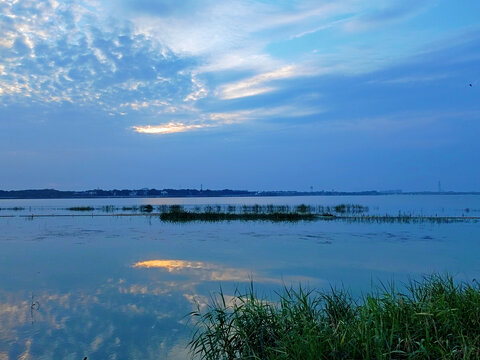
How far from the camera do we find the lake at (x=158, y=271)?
609 centimetres

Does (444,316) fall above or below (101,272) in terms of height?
above

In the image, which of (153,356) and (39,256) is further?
(39,256)

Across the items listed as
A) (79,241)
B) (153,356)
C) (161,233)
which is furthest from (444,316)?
(161,233)

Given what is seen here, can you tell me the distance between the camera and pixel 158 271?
11.0 m

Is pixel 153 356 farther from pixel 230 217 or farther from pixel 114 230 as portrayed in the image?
pixel 230 217

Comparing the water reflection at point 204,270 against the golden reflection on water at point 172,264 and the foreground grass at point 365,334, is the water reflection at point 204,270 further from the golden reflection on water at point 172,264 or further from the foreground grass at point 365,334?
the foreground grass at point 365,334

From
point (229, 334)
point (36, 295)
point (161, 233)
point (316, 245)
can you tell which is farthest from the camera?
point (161, 233)

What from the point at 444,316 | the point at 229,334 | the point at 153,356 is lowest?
the point at 153,356

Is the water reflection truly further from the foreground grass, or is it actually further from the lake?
the foreground grass

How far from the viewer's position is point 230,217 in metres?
28.0

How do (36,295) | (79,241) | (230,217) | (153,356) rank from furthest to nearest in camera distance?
1. (230,217)
2. (79,241)
3. (36,295)
4. (153,356)

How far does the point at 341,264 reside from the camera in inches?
470

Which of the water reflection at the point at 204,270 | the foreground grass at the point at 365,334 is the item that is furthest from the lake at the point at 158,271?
the foreground grass at the point at 365,334

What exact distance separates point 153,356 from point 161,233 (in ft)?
48.5
